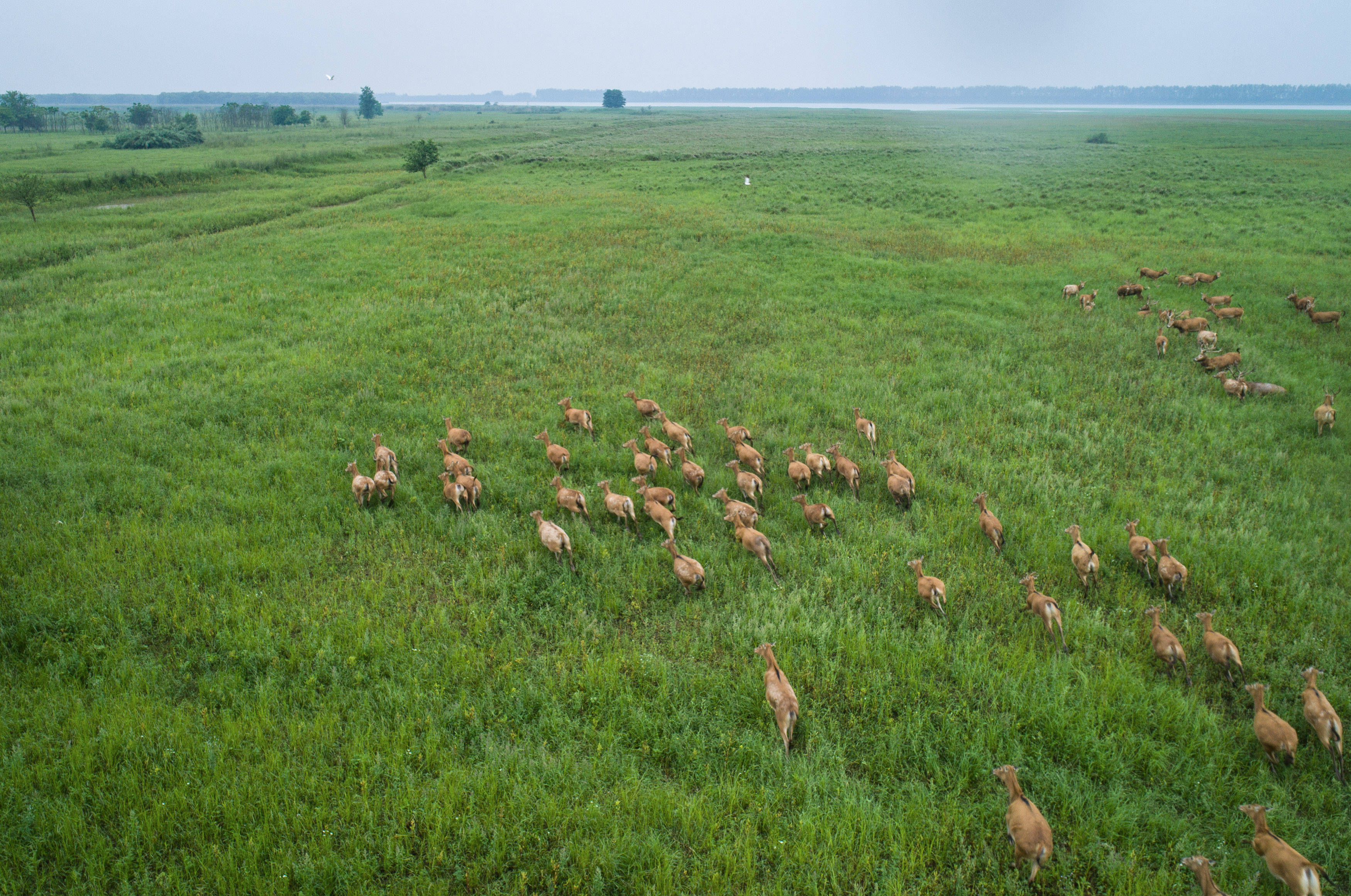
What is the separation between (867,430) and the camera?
1162cm

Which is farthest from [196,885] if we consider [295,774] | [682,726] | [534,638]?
[682,726]

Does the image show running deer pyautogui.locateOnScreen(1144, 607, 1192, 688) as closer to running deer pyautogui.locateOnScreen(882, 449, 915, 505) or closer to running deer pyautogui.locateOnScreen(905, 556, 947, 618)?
running deer pyautogui.locateOnScreen(905, 556, 947, 618)

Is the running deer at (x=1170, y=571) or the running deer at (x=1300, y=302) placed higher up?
the running deer at (x=1300, y=302)

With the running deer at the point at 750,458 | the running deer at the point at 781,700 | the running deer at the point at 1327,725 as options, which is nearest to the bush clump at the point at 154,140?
the running deer at the point at 750,458

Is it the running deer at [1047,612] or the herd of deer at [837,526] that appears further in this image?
the running deer at [1047,612]

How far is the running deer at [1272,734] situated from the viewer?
5.52 meters

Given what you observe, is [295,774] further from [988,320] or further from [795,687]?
[988,320]

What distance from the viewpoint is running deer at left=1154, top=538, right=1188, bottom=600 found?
7.66m

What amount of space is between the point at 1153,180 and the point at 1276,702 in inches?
2056

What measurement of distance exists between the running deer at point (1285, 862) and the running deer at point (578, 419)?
9.63m

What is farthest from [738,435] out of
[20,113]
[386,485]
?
[20,113]

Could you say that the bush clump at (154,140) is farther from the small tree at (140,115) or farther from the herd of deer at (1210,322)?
the herd of deer at (1210,322)

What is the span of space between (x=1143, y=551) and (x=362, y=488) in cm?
1070

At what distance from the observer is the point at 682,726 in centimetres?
622
